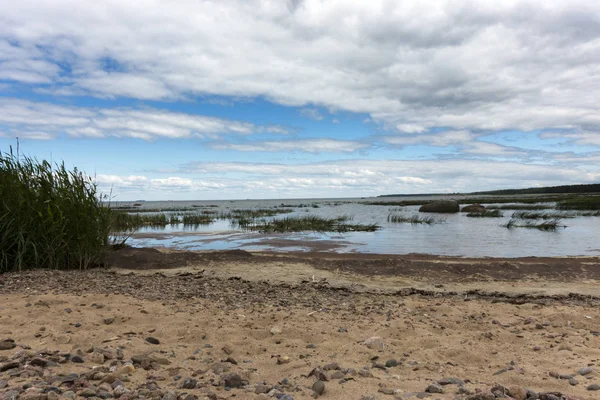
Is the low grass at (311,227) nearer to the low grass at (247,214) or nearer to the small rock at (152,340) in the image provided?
the low grass at (247,214)

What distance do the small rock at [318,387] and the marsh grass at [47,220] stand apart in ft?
25.4

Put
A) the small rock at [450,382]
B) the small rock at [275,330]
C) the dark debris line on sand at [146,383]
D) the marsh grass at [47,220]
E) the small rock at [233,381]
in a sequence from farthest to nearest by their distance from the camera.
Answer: the marsh grass at [47,220] → the small rock at [275,330] → the small rock at [450,382] → the small rock at [233,381] → the dark debris line on sand at [146,383]

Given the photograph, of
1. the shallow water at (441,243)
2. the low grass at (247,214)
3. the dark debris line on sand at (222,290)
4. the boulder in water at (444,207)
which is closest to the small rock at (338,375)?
the dark debris line on sand at (222,290)

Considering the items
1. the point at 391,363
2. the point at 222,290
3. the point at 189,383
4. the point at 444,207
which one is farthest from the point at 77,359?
the point at 444,207

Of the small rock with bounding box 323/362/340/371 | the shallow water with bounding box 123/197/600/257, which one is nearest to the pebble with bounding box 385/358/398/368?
the small rock with bounding box 323/362/340/371

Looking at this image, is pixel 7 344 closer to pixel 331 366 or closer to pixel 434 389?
pixel 331 366

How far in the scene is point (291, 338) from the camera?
15.4 ft

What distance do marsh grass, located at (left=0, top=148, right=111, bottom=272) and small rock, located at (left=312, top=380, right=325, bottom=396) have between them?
773cm

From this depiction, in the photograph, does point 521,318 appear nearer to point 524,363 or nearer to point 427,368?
point 524,363

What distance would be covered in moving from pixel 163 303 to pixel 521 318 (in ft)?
17.7

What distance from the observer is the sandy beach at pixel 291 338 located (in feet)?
10.6

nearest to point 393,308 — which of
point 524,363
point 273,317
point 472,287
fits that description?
Result: point 273,317

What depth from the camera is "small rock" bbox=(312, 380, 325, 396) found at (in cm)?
319

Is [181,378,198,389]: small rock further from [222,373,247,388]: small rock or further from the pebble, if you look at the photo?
the pebble
